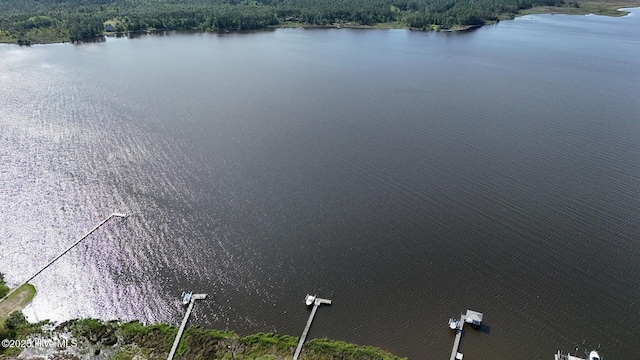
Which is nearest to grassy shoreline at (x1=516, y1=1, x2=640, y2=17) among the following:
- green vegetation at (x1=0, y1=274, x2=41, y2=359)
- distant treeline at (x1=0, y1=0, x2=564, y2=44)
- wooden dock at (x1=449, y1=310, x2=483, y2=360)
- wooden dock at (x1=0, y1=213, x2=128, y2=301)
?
distant treeline at (x1=0, y1=0, x2=564, y2=44)

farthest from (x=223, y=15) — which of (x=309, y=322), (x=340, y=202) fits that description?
(x=309, y=322)

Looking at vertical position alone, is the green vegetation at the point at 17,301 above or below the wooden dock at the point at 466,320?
below

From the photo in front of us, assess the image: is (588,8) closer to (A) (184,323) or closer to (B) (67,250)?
(A) (184,323)

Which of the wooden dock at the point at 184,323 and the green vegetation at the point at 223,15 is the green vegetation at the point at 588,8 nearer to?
the green vegetation at the point at 223,15

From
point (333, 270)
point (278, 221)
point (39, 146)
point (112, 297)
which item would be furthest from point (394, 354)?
point (39, 146)

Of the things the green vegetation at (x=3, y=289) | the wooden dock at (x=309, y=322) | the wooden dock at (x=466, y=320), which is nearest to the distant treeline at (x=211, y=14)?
the green vegetation at (x=3, y=289)

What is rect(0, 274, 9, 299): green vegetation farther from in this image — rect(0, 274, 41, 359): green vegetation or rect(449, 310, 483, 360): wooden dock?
rect(449, 310, 483, 360): wooden dock

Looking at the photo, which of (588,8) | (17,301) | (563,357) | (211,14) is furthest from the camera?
(588,8)
